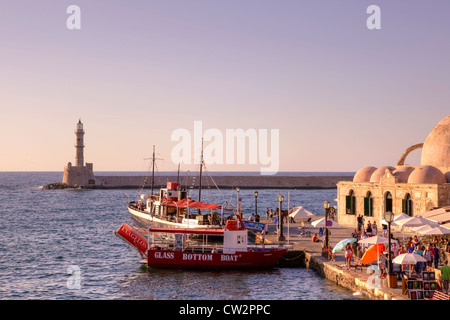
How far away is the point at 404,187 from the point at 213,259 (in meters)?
16.5

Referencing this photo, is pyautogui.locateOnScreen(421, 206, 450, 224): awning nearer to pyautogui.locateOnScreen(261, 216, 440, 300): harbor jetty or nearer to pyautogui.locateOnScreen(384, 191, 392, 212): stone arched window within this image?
pyautogui.locateOnScreen(261, 216, 440, 300): harbor jetty

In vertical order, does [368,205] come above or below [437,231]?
above

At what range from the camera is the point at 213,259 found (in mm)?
30031

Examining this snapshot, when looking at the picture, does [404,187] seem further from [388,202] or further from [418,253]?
[418,253]

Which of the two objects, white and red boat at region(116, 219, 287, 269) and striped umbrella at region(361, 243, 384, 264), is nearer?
striped umbrella at region(361, 243, 384, 264)

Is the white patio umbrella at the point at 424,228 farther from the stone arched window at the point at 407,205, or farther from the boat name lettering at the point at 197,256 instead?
the stone arched window at the point at 407,205

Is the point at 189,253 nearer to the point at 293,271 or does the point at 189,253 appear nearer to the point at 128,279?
the point at 128,279

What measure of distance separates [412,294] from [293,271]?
11572 mm

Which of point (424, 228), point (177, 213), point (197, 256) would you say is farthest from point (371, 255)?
point (177, 213)

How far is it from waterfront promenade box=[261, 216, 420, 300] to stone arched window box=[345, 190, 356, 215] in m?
3.01

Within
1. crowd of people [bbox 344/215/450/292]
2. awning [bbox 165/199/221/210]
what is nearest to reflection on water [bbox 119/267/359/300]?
crowd of people [bbox 344/215/450/292]

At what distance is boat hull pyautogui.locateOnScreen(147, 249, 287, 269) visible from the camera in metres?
30.0
